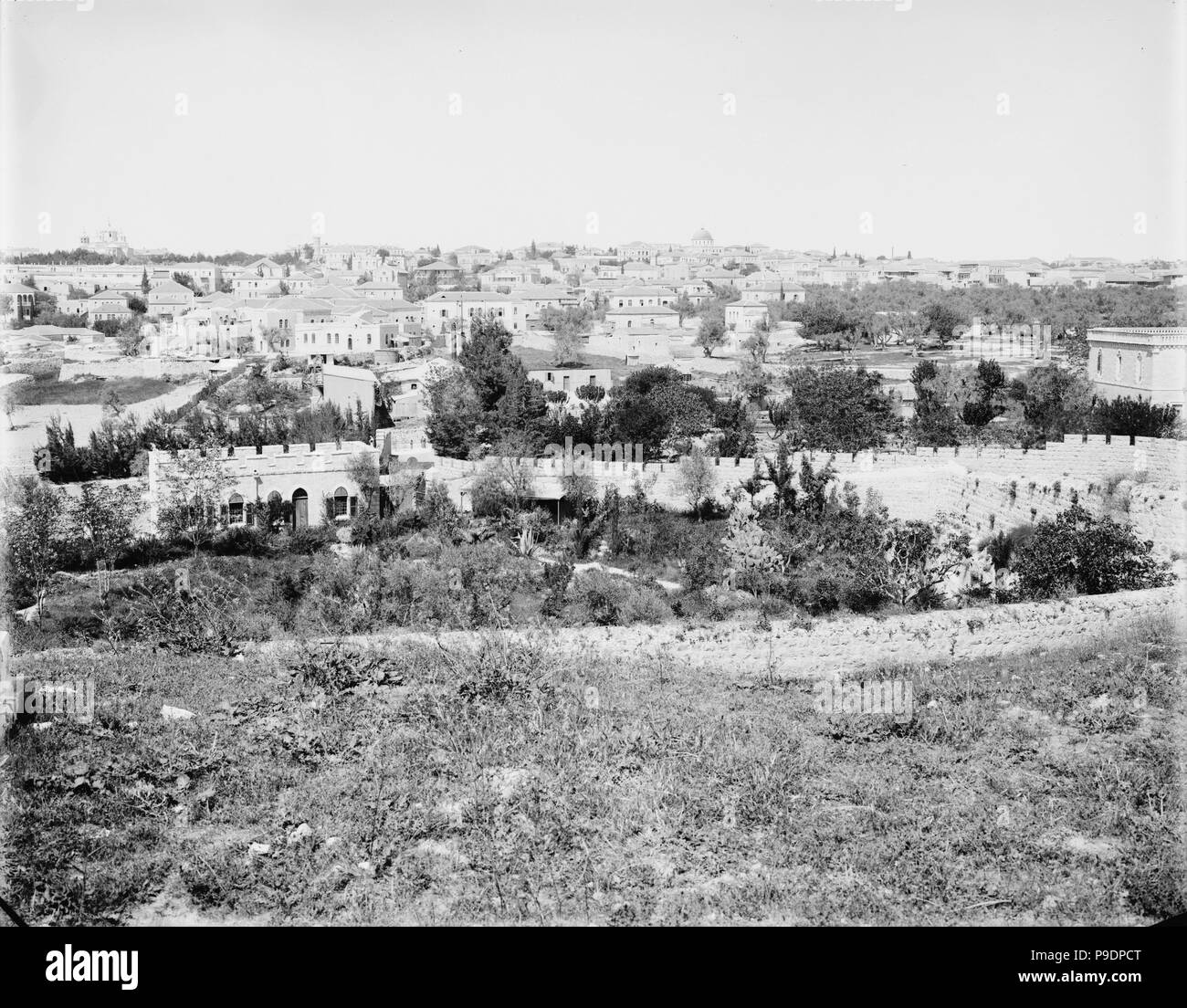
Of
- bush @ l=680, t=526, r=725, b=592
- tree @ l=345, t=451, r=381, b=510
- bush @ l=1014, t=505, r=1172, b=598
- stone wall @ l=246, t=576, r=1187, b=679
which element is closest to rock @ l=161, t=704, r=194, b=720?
stone wall @ l=246, t=576, r=1187, b=679

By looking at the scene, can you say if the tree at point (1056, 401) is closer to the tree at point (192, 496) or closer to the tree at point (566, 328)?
the tree at point (192, 496)

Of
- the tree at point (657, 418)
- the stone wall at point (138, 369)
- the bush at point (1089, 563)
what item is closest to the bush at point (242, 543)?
the tree at point (657, 418)

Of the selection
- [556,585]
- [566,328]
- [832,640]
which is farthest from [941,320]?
[832,640]

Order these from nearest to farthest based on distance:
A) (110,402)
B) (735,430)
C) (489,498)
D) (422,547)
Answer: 1. (422,547)
2. (489,498)
3. (735,430)
4. (110,402)

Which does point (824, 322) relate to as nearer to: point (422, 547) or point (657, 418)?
point (657, 418)

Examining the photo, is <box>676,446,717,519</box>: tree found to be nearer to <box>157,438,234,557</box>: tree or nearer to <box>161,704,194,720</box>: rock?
<box>157,438,234,557</box>: tree
